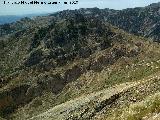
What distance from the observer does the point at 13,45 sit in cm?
18400

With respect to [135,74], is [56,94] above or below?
below

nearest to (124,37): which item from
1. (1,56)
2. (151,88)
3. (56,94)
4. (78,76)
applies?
(78,76)

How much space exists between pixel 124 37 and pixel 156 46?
53.7 ft

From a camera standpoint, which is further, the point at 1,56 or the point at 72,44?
the point at 1,56

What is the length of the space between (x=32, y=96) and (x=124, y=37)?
41945 millimetres

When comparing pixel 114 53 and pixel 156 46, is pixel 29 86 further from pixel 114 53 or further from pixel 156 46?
pixel 156 46

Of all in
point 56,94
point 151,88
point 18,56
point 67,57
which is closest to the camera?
point 151,88

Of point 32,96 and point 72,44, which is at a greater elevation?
point 72,44

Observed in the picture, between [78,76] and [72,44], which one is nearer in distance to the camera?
[78,76]

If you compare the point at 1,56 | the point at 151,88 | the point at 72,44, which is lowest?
the point at 1,56

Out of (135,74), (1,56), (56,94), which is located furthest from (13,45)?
(135,74)

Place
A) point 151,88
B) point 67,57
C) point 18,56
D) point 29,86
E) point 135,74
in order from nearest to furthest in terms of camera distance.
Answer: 1. point 151,88
2. point 135,74
3. point 29,86
4. point 67,57
5. point 18,56

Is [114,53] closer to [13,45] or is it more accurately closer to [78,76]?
[78,76]

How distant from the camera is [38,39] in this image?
169125 millimetres
